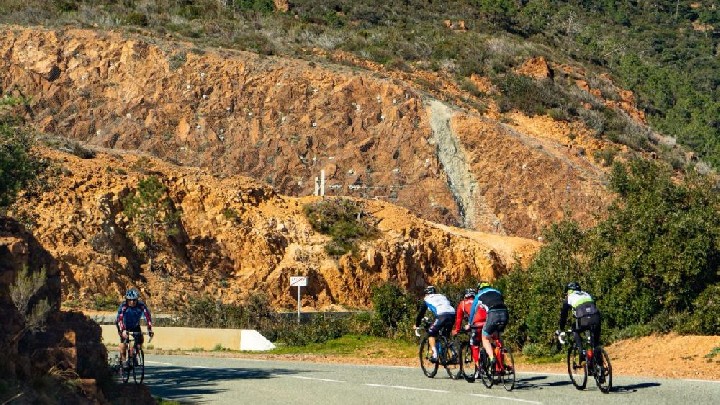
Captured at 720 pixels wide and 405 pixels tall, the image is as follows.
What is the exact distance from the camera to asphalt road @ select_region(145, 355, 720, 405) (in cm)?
1538

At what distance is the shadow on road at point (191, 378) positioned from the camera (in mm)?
17562

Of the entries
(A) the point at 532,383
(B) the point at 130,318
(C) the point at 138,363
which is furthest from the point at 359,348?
(A) the point at 532,383

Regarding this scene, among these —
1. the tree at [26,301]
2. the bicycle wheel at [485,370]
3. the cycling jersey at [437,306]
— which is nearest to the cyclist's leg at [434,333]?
the cycling jersey at [437,306]

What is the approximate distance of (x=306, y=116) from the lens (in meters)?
62.3

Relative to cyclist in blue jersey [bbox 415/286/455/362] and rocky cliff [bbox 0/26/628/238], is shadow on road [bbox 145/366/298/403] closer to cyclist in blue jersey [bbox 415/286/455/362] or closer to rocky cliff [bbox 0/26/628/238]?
cyclist in blue jersey [bbox 415/286/455/362]

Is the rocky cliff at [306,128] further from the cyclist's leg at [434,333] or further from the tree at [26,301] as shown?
the tree at [26,301]

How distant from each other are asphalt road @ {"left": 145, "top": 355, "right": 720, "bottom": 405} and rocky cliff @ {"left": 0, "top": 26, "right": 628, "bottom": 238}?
123 feet

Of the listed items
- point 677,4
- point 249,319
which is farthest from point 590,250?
point 677,4

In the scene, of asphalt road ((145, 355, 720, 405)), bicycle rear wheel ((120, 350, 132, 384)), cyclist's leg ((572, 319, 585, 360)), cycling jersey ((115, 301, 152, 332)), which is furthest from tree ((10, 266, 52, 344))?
cyclist's leg ((572, 319, 585, 360))

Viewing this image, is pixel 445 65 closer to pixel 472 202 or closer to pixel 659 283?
pixel 472 202

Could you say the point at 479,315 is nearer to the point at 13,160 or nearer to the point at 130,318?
the point at 130,318

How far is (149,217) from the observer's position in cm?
4734

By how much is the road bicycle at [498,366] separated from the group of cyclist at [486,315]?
0.36 feet

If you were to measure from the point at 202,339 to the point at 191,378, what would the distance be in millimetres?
12343
